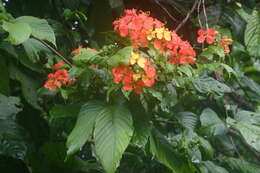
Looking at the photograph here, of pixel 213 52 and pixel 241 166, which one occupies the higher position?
pixel 213 52

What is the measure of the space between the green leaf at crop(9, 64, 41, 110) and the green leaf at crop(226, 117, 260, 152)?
805 millimetres

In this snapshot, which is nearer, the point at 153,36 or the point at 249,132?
the point at 153,36

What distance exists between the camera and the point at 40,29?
1.29m

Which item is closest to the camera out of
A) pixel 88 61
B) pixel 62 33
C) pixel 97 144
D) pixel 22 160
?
pixel 97 144

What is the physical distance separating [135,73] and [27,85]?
26.2 inches

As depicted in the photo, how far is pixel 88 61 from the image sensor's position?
3.95 ft

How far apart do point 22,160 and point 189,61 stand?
841 mm

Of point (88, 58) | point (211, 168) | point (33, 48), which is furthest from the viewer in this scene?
point (211, 168)

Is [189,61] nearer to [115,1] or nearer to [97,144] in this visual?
[97,144]

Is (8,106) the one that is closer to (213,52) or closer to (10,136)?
(10,136)

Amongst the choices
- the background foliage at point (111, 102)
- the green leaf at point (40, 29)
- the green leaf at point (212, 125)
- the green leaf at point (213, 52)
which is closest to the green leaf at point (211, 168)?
the background foliage at point (111, 102)

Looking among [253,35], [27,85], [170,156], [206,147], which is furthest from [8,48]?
[253,35]

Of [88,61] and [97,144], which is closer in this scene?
[97,144]

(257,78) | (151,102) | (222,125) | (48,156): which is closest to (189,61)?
(151,102)
